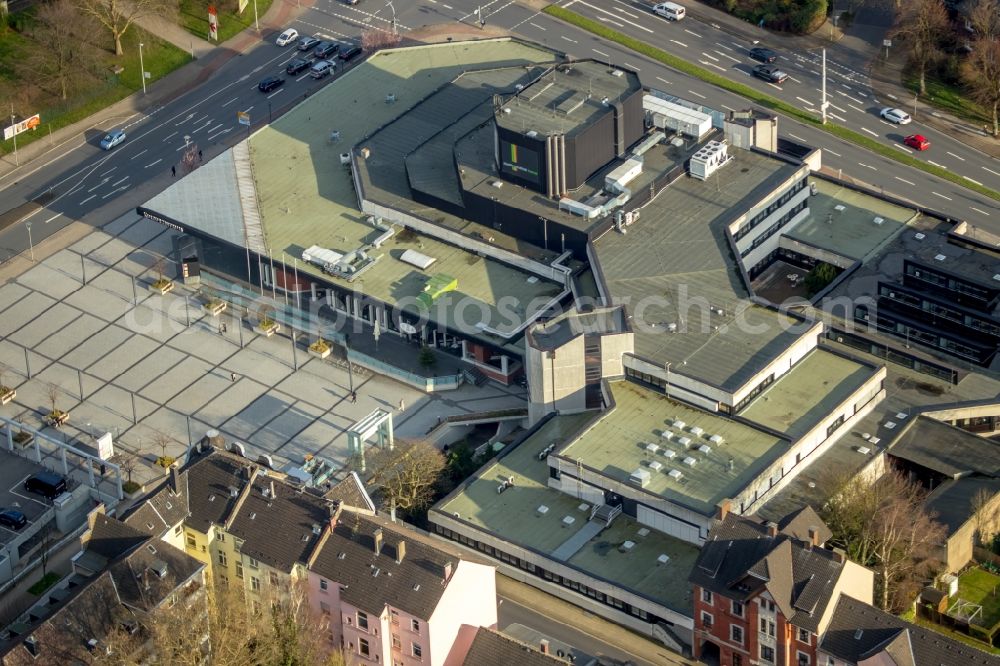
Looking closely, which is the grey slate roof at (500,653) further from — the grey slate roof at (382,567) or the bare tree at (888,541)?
the bare tree at (888,541)

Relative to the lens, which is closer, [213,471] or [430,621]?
[430,621]

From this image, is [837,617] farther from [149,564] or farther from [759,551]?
[149,564]

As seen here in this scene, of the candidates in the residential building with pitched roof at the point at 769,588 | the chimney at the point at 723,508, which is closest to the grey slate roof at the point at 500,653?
the residential building with pitched roof at the point at 769,588

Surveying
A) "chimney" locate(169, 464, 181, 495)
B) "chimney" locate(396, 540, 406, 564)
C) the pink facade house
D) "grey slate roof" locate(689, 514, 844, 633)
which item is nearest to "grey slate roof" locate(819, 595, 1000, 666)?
"grey slate roof" locate(689, 514, 844, 633)

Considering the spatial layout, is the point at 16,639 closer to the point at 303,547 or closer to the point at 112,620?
the point at 112,620

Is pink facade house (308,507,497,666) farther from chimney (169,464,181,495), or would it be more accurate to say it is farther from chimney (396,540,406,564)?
chimney (169,464,181,495)

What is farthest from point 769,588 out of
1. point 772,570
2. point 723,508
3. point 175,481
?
point 175,481

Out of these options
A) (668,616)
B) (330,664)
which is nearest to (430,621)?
(330,664)
